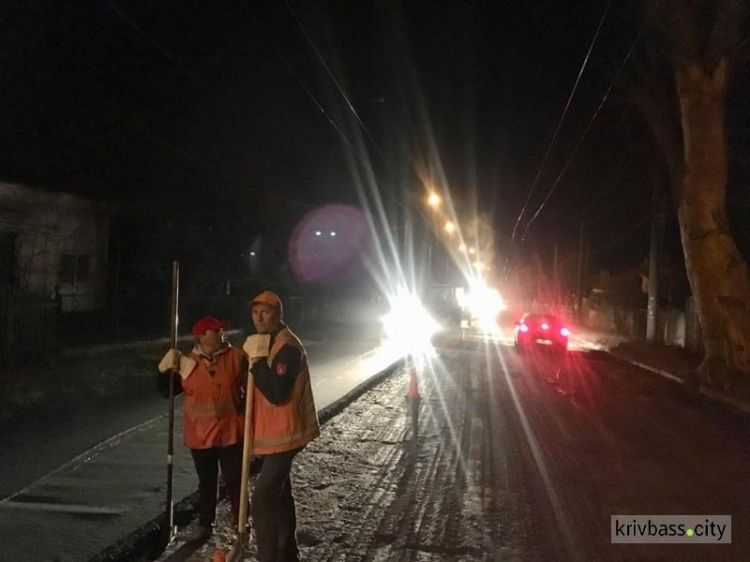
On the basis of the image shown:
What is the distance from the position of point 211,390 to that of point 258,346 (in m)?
1.02

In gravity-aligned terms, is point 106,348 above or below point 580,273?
below

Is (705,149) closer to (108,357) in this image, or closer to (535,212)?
(108,357)

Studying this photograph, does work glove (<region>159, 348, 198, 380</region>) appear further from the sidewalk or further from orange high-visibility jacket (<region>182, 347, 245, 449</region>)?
the sidewalk

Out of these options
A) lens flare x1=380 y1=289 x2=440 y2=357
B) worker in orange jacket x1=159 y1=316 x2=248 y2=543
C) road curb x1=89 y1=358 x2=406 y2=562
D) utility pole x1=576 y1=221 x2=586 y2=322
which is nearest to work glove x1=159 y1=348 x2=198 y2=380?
worker in orange jacket x1=159 y1=316 x2=248 y2=543

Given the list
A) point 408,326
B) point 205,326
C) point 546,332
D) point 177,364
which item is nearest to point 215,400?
point 177,364

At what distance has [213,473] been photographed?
18.3ft

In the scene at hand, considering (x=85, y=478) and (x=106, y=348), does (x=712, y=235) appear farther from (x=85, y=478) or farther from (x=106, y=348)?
(x=85, y=478)

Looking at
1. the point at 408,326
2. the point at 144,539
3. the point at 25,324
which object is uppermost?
the point at 25,324

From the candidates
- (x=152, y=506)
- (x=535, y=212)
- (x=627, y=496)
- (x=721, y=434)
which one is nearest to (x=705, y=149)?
(x=721, y=434)

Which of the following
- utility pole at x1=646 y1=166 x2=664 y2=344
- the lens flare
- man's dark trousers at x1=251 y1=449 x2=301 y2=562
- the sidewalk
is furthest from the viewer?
the lens flare

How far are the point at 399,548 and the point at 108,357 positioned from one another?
1082 cm

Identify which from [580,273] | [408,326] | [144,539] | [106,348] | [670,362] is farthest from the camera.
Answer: [580,273]

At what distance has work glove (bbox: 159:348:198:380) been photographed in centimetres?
523

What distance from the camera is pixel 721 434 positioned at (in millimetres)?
10828
